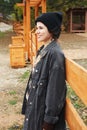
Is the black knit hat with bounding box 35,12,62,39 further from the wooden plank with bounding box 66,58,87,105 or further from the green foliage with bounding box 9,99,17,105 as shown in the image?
the green foliage with bounding box 9,99,17,105

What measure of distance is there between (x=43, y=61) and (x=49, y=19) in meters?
0.35

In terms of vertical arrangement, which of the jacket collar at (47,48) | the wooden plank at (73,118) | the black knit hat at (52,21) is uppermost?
the black knit hat at (52,21)

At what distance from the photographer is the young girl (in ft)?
10.2

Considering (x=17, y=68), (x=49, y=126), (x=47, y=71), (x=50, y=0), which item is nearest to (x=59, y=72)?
(x=47, y=71)

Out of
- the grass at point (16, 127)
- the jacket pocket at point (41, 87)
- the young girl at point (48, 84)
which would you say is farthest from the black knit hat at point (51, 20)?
the grass at point (16, 127)

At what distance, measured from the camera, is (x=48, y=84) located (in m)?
3.15

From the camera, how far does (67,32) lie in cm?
3356

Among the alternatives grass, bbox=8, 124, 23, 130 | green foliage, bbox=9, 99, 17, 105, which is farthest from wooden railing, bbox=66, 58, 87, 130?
green foliage, bbox=9, 99, 17, 105

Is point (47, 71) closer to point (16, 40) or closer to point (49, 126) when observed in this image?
point (49, 126)

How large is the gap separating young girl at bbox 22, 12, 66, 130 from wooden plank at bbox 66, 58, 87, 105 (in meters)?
0.06

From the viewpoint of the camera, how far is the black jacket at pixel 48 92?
311 cm

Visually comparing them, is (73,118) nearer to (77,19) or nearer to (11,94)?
(11,94)

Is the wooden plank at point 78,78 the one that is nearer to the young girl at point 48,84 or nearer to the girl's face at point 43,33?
the young girl at point 48,84

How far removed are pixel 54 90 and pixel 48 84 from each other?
0.25 ft
